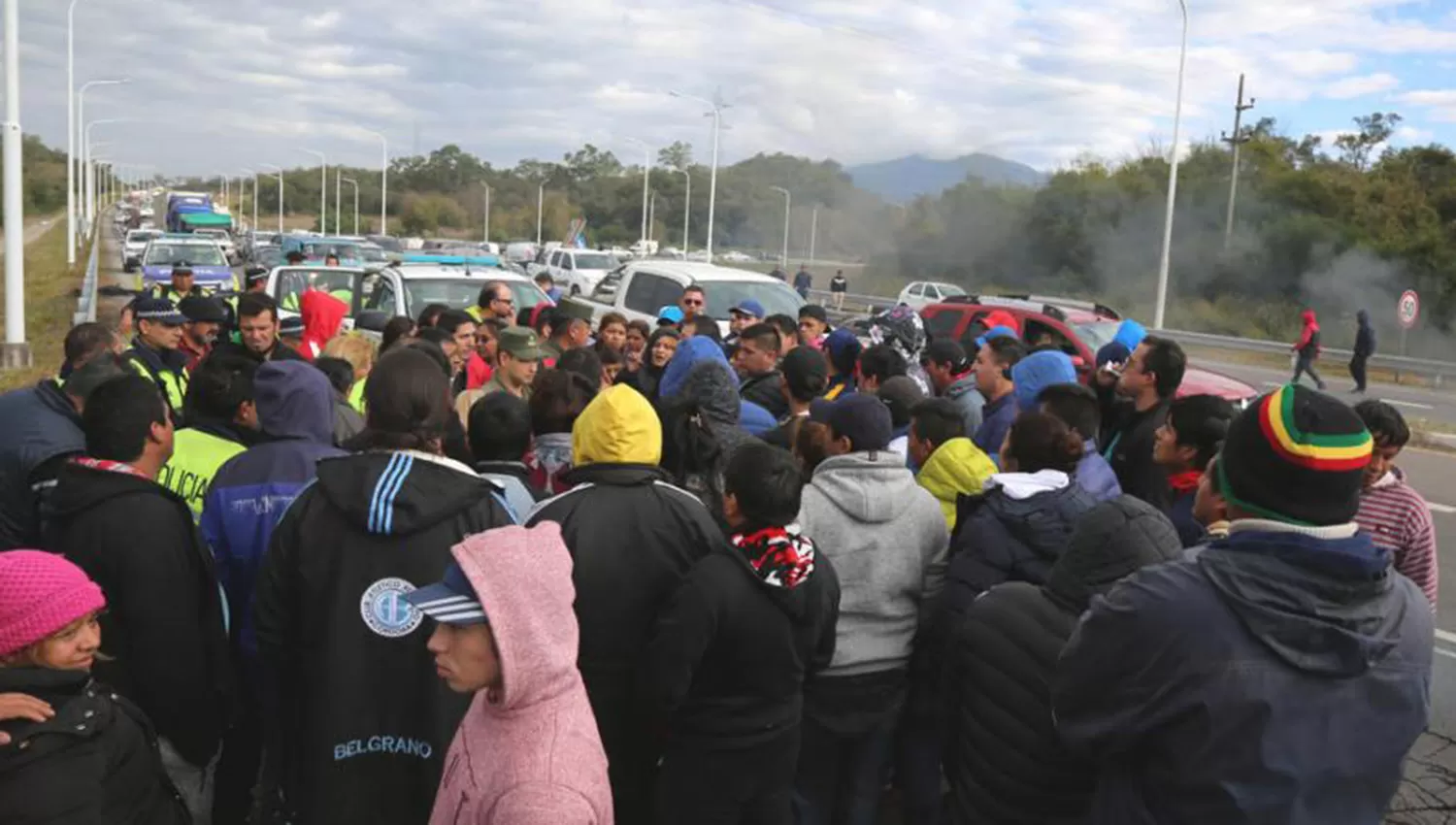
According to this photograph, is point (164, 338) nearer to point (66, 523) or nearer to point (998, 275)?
point (66, 523)

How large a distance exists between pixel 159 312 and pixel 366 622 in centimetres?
510

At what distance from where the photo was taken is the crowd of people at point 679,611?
6.88 feet

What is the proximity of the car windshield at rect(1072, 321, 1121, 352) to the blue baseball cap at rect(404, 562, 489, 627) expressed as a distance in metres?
12.7

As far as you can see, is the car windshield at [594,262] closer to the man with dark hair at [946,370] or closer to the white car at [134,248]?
the white car at [134,248]

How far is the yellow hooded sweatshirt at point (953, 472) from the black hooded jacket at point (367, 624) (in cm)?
205

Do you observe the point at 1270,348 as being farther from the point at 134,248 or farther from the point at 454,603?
the point at 134,248

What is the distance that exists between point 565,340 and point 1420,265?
40387 mm

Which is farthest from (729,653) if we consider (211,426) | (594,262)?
(594,262)

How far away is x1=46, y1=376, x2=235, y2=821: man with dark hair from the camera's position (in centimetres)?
324

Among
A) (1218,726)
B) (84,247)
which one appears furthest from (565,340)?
(84,247)

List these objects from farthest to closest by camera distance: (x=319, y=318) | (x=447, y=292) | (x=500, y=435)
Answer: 1. (x=447, y=292)
2. (x=319, y=318)
3. (x=500, y=435)

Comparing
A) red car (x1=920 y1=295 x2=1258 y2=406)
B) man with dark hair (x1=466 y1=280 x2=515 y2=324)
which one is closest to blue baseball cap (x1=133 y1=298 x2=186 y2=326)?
man with dark hair (x1=466 y1=280 x2=515 y2=324)

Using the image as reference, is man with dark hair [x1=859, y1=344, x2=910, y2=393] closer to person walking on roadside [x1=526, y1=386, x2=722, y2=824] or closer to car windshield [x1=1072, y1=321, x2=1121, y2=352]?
person walking on roadside [x1=526, y1=386, x2=722, y2=824]

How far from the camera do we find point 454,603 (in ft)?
6.77
